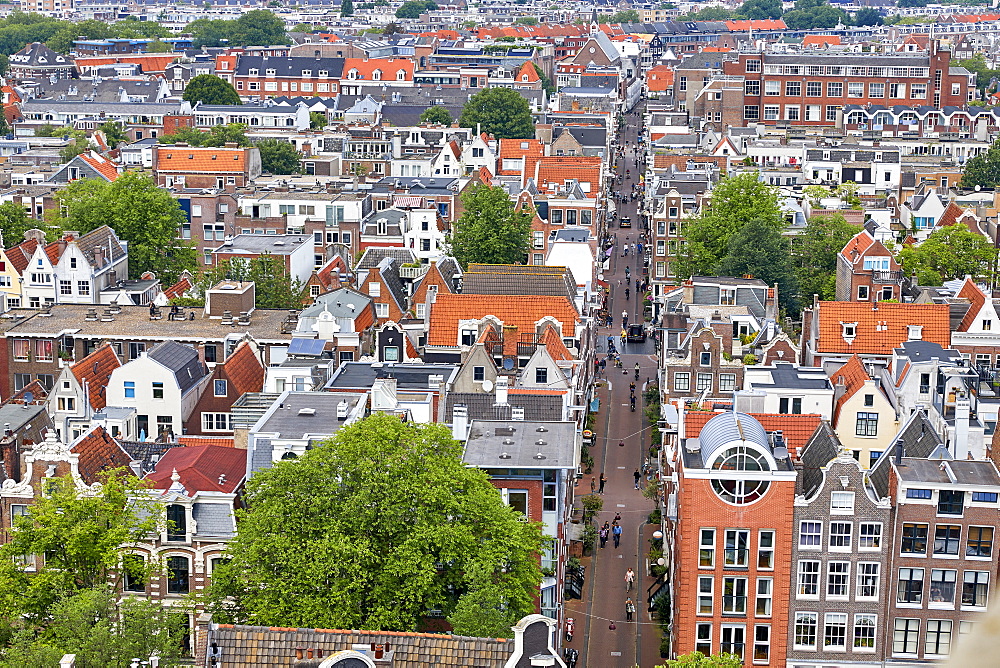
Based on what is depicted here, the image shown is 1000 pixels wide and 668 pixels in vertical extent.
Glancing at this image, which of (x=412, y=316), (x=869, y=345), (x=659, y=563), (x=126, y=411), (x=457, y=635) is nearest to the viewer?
(x=457, y=635)

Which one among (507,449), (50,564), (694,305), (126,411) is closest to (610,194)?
(694,305)

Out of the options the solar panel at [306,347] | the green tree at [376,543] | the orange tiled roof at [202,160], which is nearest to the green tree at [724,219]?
the solar panel at [306,347]

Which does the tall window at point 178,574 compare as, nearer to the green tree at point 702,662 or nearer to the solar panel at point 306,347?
the green tree at point 702,662

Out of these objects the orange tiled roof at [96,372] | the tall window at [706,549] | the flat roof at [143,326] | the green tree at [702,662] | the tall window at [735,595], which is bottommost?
the green tree at [702,662]

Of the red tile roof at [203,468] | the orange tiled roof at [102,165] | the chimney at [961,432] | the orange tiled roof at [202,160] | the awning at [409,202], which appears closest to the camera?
the red tile roof at [203,468]

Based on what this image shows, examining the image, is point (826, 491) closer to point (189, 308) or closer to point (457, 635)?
point (457, 635)

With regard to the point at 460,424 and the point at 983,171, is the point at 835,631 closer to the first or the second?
the point at 460,424

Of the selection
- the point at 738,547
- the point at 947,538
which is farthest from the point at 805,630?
the point at 947,538
